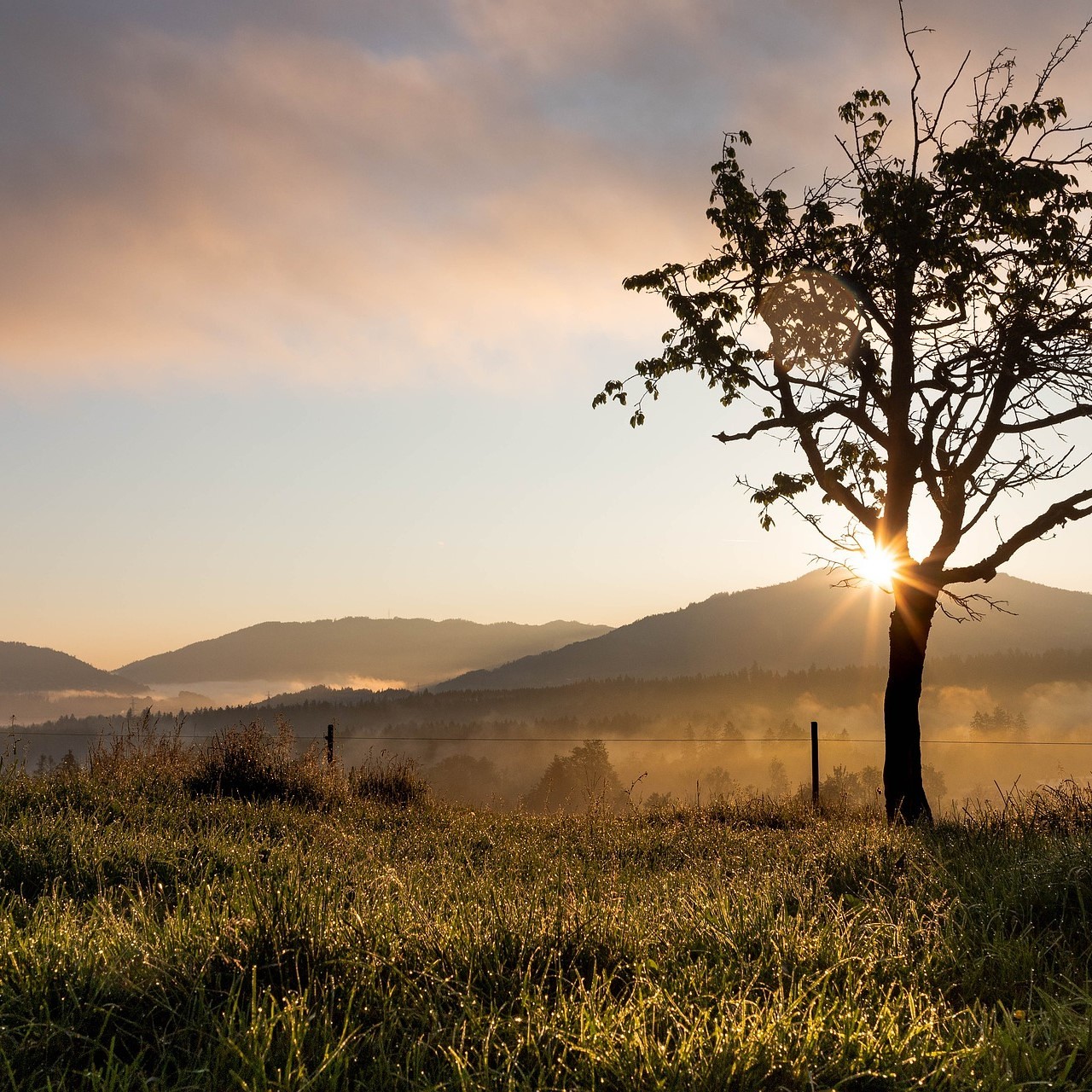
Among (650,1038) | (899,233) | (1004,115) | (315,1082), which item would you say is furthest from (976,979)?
(1004,115)

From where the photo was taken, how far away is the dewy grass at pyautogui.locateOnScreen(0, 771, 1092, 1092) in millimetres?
3400

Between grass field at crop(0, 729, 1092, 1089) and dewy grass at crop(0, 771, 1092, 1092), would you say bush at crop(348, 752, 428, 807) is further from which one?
dewy grass at crop(0, 771, 1092, 1092)

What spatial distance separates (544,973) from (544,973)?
50mm

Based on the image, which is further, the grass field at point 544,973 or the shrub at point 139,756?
the shrub at point 139,756

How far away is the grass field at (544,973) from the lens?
3.40 m

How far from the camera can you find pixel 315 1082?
3305 millimetres

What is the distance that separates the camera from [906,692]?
1351cm

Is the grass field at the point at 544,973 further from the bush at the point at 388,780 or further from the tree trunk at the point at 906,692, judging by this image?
the bush at the point at 388,780

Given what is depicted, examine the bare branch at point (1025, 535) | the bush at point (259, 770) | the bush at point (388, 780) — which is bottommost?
the bush at point (388, 780)

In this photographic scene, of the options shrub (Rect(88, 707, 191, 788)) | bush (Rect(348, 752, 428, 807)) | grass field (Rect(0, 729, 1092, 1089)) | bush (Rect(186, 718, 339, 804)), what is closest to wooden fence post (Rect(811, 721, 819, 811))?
bush (Rect(348, 752, 428, 807))

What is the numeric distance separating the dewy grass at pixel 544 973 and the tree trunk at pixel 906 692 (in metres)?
5.43

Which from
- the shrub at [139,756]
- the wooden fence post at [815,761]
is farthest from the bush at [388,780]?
the wooden fence post at [815,761]

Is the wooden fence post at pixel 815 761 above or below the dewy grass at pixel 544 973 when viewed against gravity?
below

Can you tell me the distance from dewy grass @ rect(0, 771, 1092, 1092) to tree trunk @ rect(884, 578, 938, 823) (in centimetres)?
543
